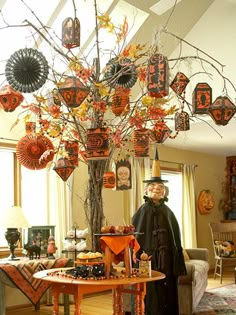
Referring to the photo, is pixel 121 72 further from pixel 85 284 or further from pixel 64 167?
pixel 85 284

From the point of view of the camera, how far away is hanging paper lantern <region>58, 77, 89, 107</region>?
2395mm

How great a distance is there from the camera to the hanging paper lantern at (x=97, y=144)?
2.46m

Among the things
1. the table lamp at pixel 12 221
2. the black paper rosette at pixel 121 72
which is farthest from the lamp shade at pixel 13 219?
the black paper rosette at pixel 121 72

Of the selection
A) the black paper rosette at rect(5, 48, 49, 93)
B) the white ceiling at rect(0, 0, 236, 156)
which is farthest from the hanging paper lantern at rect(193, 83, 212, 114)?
the white ceiling at rect(0, 0, 236, 156)

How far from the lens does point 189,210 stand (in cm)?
854

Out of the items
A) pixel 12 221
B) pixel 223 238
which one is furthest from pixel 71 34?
pixel 223 238

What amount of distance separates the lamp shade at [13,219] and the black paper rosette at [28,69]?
264 cm

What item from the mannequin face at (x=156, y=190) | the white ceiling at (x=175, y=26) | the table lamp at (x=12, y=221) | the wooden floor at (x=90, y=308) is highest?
the white ceiling at (x=175, y=26)

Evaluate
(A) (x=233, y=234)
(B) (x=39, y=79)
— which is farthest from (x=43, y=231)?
(A) (x=233, y=234)

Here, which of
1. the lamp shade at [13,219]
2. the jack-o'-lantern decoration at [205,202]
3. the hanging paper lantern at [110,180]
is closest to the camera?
the hanging paper lantern at [110,180]

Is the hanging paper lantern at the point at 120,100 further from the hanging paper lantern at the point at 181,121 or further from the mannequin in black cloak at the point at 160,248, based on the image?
the mannequin in black cloak at the point at 160,248

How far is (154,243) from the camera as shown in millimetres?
4176

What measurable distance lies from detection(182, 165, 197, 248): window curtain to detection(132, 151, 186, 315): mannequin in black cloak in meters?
4.21

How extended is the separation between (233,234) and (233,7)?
4.77m
